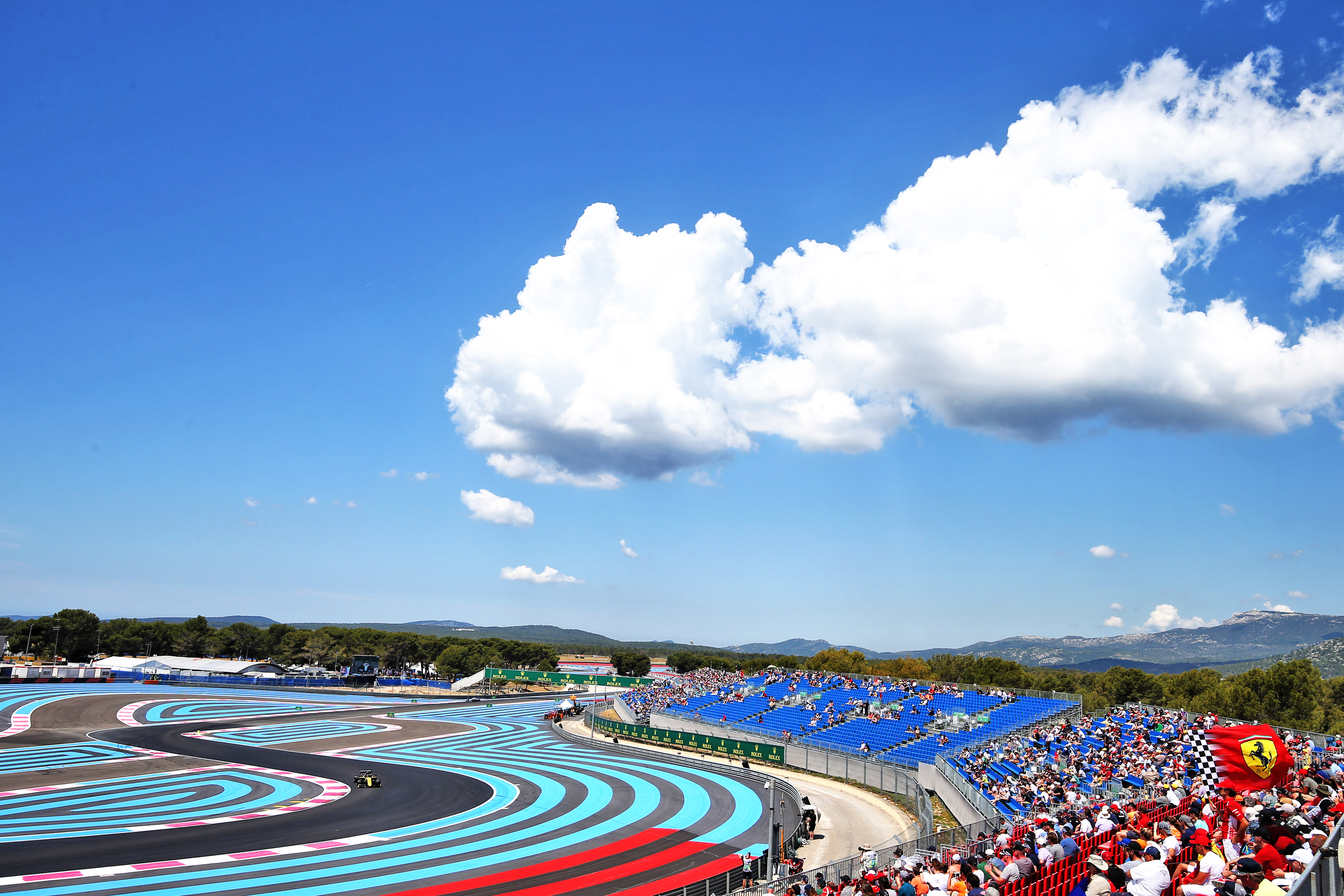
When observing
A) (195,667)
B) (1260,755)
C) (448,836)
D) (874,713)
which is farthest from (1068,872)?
(195,667)

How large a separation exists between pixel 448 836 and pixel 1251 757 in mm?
23193

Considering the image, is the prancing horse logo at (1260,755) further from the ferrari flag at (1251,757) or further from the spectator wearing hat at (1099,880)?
the spectator wearing hat at (1099,880)

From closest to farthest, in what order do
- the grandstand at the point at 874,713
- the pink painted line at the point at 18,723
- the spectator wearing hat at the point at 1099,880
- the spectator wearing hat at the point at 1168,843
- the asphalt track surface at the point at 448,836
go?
the spectator wearing hat at the point at 1099,880 → the spectator wearing hat at the point at 1168,843 → the asphalt track surface at the point at 448,836 → the grandstand at the point at 874,713 → the pink painted line at the point at 18,723

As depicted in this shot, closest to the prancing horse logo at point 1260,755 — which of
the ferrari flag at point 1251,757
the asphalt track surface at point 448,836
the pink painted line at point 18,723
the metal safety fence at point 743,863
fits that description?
the ferrari flag at point 1251,757

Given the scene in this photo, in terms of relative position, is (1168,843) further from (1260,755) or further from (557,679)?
(557,679)

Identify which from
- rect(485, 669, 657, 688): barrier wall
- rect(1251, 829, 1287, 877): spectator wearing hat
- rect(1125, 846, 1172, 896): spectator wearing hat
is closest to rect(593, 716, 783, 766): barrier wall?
rect(1251, 829, 1287, 877): spectator wearing hat

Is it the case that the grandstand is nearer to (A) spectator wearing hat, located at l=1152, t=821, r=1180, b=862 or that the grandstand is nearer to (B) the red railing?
(B) the red railing

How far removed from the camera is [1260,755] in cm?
1373

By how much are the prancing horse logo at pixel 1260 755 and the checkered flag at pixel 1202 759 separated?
10.1m

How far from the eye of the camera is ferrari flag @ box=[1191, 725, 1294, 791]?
44.9 ft

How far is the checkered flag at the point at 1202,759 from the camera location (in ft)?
78.3

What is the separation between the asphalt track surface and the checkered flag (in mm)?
14002

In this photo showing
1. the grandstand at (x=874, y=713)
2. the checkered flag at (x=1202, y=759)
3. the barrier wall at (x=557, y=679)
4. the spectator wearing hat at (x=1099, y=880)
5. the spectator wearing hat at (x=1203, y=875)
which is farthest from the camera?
the barrier wall at (x=557, y=679)

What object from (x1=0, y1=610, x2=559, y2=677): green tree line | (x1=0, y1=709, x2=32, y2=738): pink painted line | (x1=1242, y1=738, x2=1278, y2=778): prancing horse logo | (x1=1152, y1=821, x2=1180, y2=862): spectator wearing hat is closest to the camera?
(x1=1152, y1=821, x2=1180, y2=862): spectator wearing hat
